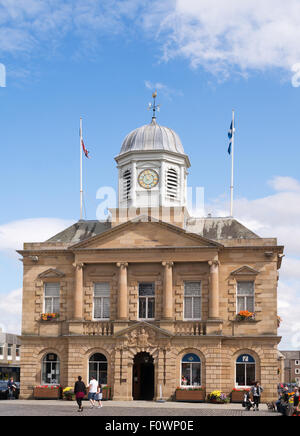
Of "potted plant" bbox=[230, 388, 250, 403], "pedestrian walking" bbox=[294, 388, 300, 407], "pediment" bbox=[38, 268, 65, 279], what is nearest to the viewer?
"pedestrian walking" bbox=[294, 388, 300, 407]

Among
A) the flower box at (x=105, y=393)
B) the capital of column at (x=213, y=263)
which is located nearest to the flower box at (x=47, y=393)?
the flower box at (x=105, y=393)

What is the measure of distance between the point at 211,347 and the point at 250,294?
4.21m

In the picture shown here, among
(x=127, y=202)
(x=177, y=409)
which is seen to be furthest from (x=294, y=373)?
(x=177, y=409)

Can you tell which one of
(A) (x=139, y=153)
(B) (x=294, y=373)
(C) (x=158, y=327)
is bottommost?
(B) (x=294, y=373)

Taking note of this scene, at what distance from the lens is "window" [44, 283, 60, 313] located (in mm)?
48750

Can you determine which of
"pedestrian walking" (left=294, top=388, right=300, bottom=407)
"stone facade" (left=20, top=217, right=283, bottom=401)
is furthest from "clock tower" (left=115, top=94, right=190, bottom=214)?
"pedestrian walking" (left=294, top=388, right=300, bottom=407)

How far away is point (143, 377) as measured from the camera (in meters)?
47.6

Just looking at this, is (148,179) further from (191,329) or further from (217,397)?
(217,397)

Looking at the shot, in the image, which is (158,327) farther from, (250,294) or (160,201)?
(160,201)

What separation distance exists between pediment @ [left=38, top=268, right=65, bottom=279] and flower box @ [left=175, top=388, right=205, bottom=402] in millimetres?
10859

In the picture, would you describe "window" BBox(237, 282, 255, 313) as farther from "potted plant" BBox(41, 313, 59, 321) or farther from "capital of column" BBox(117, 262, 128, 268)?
"potted plant" BBox(41, 313, 59, 321)

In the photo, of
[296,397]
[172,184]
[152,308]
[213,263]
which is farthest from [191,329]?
[296,397]

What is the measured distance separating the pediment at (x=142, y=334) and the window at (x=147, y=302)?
1.44 m

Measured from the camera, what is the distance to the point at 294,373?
558ft
